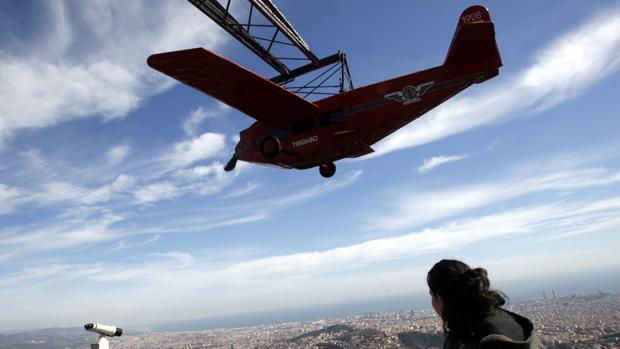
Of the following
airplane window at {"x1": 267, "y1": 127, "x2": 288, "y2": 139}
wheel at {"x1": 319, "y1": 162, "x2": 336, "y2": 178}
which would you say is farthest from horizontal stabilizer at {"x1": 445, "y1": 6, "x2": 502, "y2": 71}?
wheel at {"x1": 319, "y1": 162, "x2": 336, "y2": 178}

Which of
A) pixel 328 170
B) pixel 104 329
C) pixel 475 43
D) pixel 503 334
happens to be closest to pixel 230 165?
pixel 328 170

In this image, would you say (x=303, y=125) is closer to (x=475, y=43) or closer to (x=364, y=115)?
(x=364, y=115)

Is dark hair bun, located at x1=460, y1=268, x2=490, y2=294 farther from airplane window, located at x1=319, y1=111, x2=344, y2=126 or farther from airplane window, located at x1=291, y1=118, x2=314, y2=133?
airplane window, located at x1=291, y1=118, x2=314, y2=133

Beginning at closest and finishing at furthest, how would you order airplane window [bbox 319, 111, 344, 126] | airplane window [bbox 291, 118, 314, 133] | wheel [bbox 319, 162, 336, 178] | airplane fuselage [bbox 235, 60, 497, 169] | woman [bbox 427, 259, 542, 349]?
1. woman [bbox 427, 259, 542, 349]
2. airplane fuselage [bbox 235, 60, 497, 169]
3. airplane window [bbox 319, 111, 344, 126]
4. airplane window [bbox 291, 118, 314, 133]
5. wheel [bbox 319, 162, 336, 178]

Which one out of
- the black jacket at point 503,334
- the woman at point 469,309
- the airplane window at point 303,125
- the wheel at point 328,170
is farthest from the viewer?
the wheel at point 328,170

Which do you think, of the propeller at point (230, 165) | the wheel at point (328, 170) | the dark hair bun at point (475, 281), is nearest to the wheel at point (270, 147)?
the wheel at point (328, 170)

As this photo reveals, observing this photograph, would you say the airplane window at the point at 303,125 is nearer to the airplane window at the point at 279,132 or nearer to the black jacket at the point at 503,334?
the airplane window at the point at 279,132
